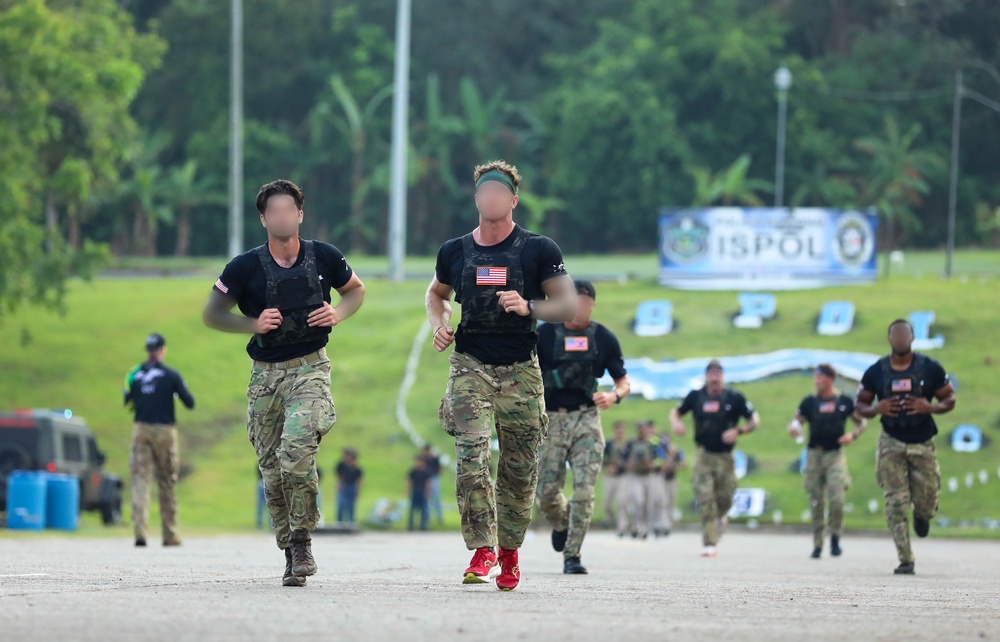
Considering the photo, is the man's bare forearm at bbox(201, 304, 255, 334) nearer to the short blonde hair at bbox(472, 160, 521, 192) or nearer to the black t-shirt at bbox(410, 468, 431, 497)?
the short blonde hair at bbox(472, 160, 521, 192)

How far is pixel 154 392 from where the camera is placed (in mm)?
19359

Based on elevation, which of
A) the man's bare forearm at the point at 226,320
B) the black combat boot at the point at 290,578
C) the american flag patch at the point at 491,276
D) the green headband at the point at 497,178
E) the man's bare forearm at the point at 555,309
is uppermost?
the green headband at the point at 497,178

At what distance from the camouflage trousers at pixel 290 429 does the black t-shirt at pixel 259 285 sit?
0.20 feet

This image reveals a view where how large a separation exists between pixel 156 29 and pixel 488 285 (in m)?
70.6

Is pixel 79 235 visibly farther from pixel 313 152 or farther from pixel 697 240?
pixel 697 240

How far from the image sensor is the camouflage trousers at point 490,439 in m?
10.4

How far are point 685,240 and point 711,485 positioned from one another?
2519cm

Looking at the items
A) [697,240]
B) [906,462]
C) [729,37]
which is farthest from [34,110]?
[729,37]

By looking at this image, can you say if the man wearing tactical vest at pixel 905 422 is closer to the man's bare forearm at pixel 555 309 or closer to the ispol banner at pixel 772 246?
the man's bare forearm at pixel 555 309

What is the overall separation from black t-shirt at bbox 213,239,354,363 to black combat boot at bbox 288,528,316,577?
1.07 metres

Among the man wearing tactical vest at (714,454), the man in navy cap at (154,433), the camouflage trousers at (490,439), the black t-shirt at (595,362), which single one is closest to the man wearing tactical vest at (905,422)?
the black t-shirt at (595,362)

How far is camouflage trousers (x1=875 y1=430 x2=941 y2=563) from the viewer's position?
15.7 m

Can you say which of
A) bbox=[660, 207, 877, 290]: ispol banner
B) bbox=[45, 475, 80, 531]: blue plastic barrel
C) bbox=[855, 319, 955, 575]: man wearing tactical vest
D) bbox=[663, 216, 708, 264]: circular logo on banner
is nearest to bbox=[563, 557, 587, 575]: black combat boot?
bbox=[855, 319, 955, 575]: man wearing tactical vest

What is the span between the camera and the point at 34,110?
3881cm
